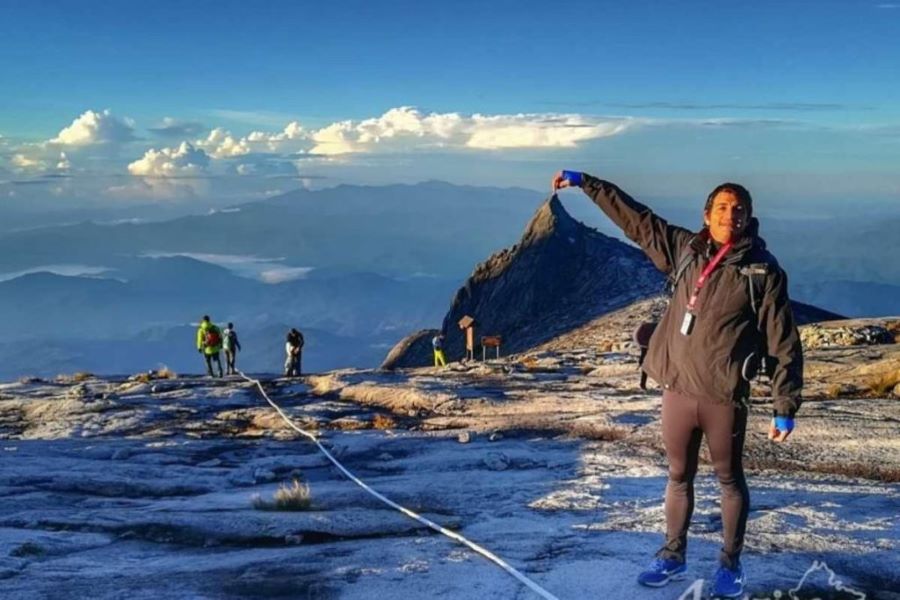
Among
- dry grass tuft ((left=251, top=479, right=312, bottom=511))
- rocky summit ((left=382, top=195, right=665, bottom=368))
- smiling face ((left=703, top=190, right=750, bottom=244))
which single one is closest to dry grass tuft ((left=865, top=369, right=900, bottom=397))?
dry grass tuft ((left=251, top=479, right=312, bottom=511))

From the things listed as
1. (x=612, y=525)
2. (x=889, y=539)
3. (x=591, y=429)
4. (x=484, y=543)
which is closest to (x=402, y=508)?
(x=484, y=543)

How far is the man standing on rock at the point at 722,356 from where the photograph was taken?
22.7 ft

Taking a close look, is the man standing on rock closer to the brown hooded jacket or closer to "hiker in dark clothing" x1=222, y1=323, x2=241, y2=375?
the brown hooded jacket

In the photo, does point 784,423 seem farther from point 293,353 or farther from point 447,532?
point 293,353

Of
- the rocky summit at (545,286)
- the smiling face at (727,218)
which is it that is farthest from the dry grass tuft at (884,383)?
the rocky summit at (545,286)

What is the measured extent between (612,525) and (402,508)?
2622 millimetres

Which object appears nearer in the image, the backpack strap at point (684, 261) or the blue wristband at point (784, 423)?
the blue wristband at point (784, 423)

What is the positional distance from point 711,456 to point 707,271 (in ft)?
5.30

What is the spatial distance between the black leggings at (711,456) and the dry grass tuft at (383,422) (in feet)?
38.6

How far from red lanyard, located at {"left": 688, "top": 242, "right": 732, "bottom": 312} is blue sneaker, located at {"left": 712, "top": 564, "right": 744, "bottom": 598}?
91.3 inches

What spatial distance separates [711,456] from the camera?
23.9 feet

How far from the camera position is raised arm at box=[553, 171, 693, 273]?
773cm

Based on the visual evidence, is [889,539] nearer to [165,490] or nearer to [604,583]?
[604,583]

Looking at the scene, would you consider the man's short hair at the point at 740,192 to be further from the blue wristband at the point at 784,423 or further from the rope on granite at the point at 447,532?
the rope on granite at the point at 447,532
